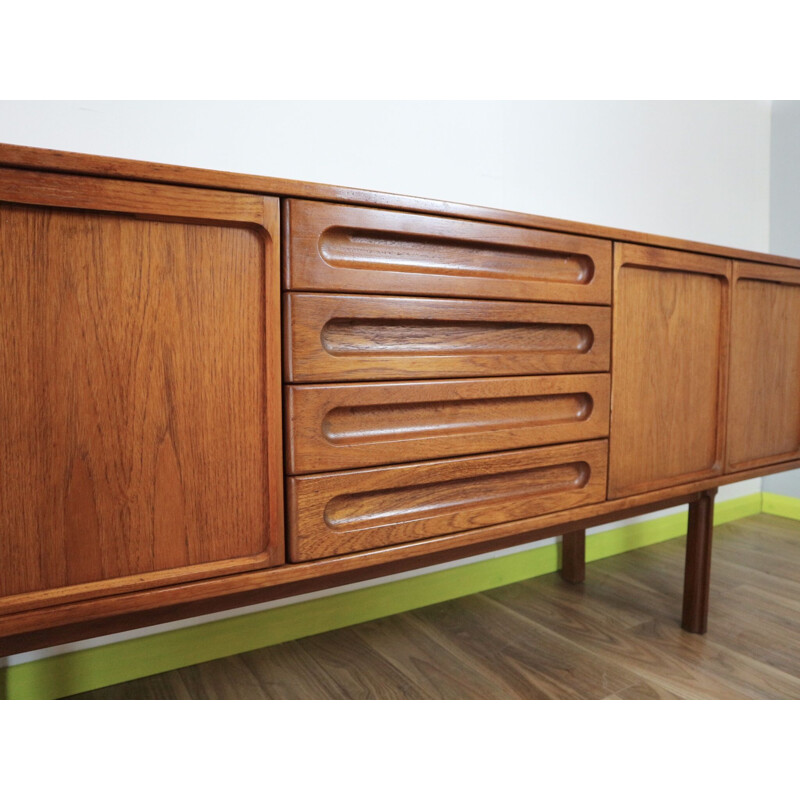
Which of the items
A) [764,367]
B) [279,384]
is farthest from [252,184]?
[764,367]

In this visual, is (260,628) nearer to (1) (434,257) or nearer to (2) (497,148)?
(1) (434,257)

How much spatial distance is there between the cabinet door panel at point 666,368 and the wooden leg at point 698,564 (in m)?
0.11

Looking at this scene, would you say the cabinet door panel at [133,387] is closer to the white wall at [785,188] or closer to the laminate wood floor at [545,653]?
the laminate wood floor at [545,653]

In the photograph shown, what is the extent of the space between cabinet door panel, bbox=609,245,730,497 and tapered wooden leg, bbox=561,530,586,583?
47 cm

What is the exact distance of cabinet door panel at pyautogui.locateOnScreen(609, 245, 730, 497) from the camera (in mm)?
1083

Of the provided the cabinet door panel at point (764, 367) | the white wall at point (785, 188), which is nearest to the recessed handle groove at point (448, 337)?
the cabinet door panel at point (764, 367)

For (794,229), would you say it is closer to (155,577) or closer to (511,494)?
(511,494)

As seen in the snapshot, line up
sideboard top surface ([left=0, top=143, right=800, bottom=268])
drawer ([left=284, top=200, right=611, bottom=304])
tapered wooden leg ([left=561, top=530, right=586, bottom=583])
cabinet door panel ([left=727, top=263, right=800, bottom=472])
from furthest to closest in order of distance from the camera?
tapered wooden leg ([left=561, top=530, right=586, bottom=583]), cabinet door panel ([left=727, top=263, right=800, bottom=472]), drawer ([left=284, top=200, right=611, bottom=304]), sideboard top surface ([left=0, top=143, right=800, bottom=268])

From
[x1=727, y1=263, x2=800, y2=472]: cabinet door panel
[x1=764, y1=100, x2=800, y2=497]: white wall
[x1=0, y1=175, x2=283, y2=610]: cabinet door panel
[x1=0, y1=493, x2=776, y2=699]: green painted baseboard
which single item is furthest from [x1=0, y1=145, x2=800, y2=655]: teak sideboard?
[x1=764, y1=100, x2=800, y2=497]: white wall

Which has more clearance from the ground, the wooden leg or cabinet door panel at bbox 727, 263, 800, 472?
cabinet door panel at bbox 727, 263, 800, 472

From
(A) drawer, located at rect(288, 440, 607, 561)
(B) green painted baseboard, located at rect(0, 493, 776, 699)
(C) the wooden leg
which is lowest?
(B) green painted baseboard, located at rect(0, 493, 776, 699)

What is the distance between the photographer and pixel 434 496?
0.89 m

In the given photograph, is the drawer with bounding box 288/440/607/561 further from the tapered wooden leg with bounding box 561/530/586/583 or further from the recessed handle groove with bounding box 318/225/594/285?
the tapered wooden leg with bounding box 561/530/586/583

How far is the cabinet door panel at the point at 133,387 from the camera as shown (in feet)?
2.08
